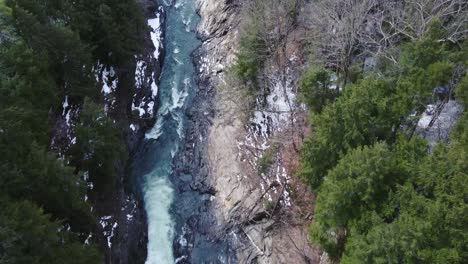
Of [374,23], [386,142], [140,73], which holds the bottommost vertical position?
[386,142]

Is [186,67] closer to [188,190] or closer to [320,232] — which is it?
[188,190]

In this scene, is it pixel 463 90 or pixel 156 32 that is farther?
pixel 156 32

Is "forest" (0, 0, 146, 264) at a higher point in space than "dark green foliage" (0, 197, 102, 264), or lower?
higher

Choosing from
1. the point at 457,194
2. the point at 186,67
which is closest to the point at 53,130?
the point at 186,67

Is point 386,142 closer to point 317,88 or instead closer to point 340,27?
point 317,88

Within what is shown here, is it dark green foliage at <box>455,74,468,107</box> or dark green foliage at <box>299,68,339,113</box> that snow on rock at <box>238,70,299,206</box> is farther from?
dark green foliage at <box>455,74,468,107</box>

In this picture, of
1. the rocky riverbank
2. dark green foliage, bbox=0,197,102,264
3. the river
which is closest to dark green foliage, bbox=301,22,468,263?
the rocky riverbank

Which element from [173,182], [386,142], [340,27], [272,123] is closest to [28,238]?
[173,182]

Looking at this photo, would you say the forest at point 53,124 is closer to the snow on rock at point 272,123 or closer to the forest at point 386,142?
the snow on rock at point 272,123
